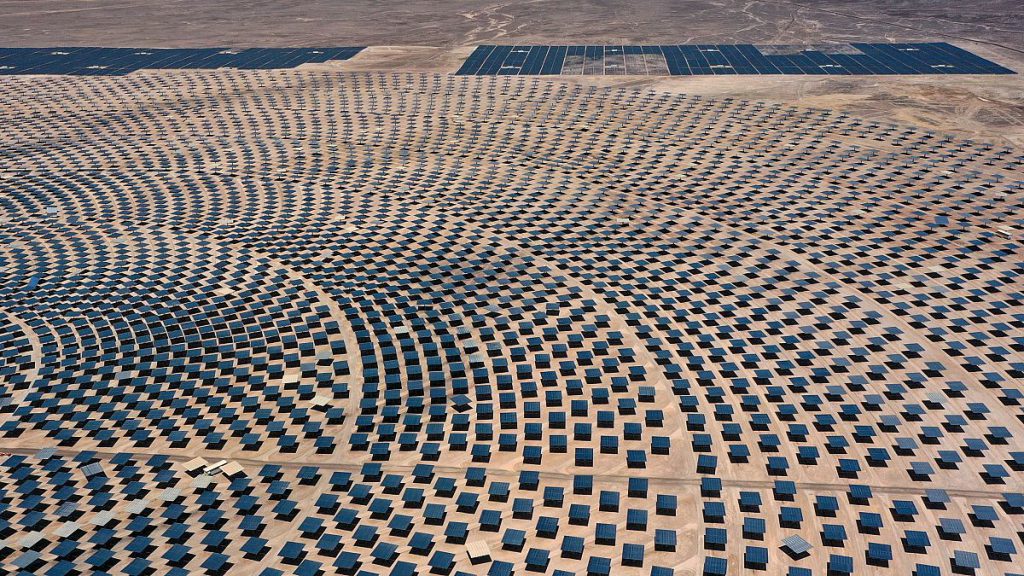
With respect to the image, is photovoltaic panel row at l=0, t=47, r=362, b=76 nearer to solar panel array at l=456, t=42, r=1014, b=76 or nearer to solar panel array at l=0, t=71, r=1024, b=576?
solar panel array at l=456, t=42, r=1014, b=76

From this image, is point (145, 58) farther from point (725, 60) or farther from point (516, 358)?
point (516, 358)

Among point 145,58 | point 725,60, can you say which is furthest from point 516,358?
point 145,58

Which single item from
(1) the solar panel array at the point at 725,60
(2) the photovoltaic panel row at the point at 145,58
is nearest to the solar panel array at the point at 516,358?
(1) the solar panel array at the point at 725,60

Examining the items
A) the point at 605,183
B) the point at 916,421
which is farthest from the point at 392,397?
the point at 605,183

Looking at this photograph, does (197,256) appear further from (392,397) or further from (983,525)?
(983,525)

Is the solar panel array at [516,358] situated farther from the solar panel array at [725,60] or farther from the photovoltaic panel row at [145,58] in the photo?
the photovoltaic panel row at [145,58]

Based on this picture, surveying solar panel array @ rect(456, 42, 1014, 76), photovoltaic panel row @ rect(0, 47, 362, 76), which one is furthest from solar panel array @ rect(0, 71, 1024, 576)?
photovoltaic panel row @ rect(0, 47, 362, 76)
